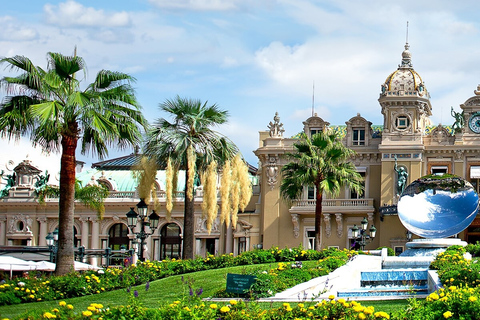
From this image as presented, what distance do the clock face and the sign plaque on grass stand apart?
37.3 meters

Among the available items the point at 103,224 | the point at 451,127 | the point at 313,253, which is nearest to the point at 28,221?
the point at 103,224

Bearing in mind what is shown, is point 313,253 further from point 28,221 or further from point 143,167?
point 28,221

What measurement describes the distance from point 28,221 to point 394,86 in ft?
92.7

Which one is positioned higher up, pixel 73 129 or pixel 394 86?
pixel 394 86

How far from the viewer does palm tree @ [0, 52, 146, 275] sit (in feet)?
94.7

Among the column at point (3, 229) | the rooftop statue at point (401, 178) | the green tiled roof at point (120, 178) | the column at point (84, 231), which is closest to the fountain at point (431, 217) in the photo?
the rooftop statue at point (401, 178)

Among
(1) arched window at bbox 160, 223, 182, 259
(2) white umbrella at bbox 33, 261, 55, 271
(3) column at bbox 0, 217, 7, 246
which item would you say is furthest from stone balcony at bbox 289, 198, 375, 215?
(2) white umbrella at bbox 33, 261, 55, 271

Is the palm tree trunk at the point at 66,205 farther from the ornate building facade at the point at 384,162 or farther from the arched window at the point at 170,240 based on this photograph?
the arched window at the point at 170,240

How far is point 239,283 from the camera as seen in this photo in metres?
25.6

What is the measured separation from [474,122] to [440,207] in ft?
68.7

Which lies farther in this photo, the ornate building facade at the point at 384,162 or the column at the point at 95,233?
the column at the point at 95,233

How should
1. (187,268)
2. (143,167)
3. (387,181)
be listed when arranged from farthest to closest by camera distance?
1. (387,181)
2. (143,167)
3. (187,268)

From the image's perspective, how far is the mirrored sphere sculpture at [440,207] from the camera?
1569 inches

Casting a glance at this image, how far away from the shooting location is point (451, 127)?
62.3m
